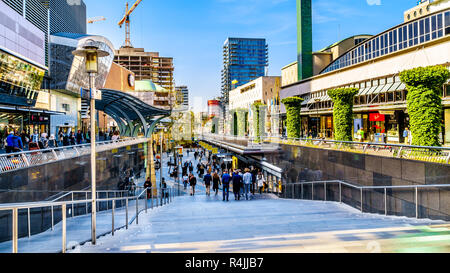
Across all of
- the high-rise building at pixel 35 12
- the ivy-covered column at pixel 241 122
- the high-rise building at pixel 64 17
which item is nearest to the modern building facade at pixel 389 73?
the ivy-covered column at pixel 241 122

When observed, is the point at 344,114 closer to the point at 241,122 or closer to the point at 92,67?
the point at 92,67

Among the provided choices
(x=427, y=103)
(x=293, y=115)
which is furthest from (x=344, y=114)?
(x=293, y=115)

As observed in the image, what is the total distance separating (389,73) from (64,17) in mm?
44957

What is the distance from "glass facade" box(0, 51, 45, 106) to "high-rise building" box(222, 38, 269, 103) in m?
156

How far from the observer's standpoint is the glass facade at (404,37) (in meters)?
26.8

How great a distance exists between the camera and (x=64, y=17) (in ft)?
154

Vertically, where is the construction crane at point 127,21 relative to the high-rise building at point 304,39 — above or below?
above

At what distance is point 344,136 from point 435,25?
1644cm

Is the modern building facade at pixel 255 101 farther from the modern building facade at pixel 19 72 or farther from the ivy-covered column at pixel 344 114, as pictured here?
the modern building facade at pixel 19 72

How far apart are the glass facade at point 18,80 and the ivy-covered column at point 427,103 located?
26.0 m

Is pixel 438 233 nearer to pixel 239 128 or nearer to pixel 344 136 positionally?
pixel 344 136

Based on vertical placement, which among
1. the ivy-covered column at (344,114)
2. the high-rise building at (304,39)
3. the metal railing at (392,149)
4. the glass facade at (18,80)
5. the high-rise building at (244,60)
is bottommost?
the metal railing at (392,149)

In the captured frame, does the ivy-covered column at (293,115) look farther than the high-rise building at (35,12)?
No
